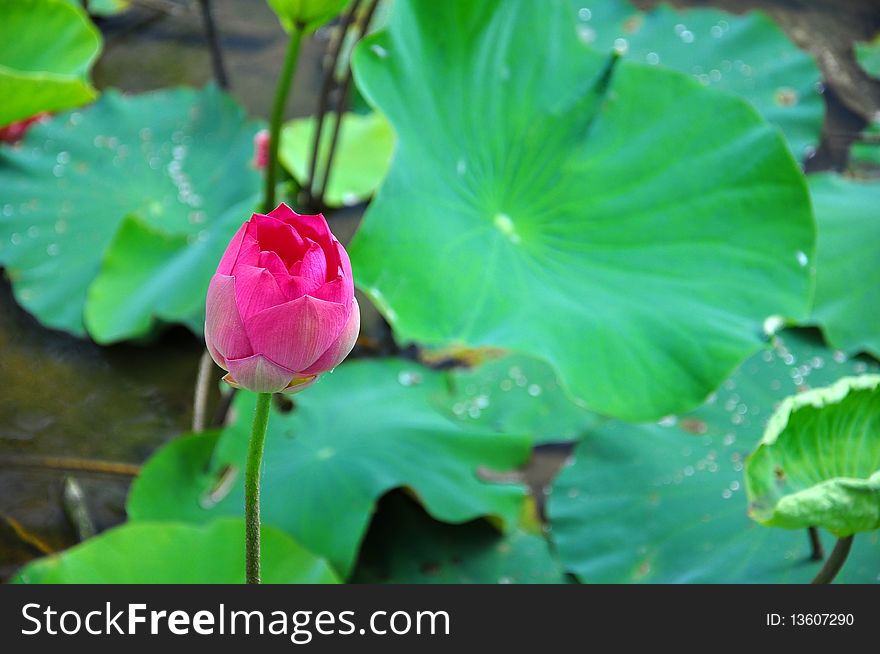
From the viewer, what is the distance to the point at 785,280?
104cm

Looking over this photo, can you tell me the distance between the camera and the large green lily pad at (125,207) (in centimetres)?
124

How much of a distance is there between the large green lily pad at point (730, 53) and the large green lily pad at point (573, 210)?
58cm

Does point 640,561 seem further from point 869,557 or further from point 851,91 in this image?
point 851,91

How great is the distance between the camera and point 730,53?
171 centimetres

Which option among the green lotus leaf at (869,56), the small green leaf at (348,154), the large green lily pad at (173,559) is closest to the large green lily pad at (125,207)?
the small green leaf at (348,154)

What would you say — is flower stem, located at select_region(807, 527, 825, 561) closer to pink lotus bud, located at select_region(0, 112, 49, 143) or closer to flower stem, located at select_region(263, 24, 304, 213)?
flower stem, located at select_region(263, 24, 304, 213)

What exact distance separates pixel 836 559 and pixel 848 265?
2.33 ft

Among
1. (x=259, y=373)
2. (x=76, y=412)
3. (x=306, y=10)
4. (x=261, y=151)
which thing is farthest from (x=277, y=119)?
(x=259, y=373)

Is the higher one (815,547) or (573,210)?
(573,210)

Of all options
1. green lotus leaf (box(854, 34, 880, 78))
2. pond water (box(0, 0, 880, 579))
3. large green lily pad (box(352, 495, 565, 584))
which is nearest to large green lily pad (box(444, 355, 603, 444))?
pond water (box(0, 0, 880, 579))

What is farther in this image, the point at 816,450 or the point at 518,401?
the point at 518,401

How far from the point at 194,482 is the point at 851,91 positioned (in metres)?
1.79

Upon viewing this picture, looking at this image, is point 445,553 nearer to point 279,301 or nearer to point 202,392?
point 202,392

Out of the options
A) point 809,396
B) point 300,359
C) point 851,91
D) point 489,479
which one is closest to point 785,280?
point 809,396
